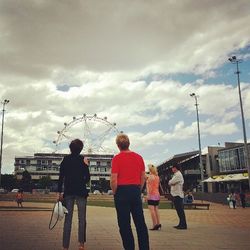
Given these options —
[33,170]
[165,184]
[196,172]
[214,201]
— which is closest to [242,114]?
[214,201]

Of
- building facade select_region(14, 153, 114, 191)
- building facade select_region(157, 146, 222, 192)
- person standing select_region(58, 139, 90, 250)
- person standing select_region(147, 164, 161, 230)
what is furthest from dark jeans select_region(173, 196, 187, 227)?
building facade select_region(14, 153, 114, 191)

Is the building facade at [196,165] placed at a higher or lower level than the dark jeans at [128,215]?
higher

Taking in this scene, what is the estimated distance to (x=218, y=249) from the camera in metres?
5.65

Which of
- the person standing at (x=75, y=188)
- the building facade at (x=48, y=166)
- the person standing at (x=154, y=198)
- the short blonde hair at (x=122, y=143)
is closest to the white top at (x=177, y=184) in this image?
the person standing at (x=154, y=198)

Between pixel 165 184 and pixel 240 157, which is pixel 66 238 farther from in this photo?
pixel 165 184

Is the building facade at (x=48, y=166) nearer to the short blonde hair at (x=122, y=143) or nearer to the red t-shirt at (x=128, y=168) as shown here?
the short blonde hair at (x=122, y=143)

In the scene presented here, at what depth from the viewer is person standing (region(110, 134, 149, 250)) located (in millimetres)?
4684

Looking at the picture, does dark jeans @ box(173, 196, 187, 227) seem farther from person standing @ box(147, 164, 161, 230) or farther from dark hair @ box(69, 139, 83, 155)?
dark hair @ box(69, 139, 83, 155)

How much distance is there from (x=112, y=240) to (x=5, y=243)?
2009 mm

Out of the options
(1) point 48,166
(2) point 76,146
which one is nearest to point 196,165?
(2) point 76,146

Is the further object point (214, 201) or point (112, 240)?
point (214, 201)

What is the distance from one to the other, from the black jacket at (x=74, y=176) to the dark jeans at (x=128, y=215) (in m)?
0.82

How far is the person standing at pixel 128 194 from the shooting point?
184 inches

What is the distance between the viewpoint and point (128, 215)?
471 cm
